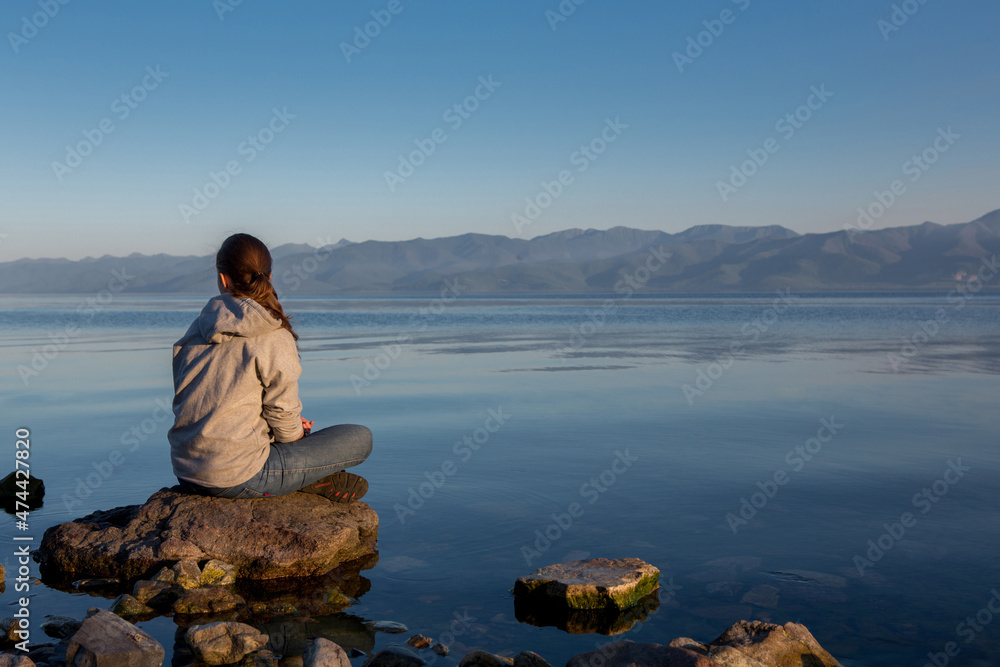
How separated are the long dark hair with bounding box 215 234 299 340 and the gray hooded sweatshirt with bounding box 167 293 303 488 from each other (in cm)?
12

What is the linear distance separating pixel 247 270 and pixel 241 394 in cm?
78

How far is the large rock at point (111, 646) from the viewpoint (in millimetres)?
3523

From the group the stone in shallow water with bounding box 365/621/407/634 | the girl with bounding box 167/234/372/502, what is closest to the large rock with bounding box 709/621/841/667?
the stone in shallow water with bounding box 365/621/407/634

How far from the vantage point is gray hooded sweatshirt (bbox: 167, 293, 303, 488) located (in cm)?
470

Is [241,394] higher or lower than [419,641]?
higher

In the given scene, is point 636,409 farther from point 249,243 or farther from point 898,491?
point 249,243

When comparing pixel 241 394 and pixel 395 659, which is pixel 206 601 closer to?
pixel 241 394

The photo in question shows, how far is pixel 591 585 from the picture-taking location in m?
4.41

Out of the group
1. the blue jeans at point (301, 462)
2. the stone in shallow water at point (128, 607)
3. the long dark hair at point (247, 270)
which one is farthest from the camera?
the blue jeans at point (301, 462)

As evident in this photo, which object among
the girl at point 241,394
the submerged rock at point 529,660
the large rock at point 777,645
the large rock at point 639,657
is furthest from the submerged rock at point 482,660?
A: the girl at point 241,394

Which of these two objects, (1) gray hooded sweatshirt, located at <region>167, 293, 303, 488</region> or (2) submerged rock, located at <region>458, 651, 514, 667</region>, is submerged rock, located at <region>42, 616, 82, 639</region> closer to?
(1) gray hooded sweatshirt, located at <region>167, 293, 303, 488</region>

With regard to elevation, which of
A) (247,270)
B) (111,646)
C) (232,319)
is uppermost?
(247,270)

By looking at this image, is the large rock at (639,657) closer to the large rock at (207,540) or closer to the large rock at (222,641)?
the large rock at (222,641)

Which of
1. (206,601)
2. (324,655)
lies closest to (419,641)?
(324,655)
